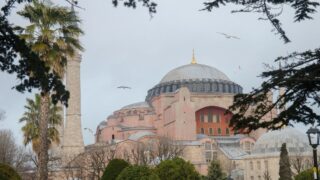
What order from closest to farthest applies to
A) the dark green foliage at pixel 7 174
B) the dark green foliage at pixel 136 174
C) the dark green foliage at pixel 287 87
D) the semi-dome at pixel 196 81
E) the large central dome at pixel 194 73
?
the dark green foliage at pixel 287 87 < the dark green foliage at pixel 7 174 < the dark green foliage at pixel 136 174 < the semi-dome at pixel 196 81 < the large central dome at pixel 194 73

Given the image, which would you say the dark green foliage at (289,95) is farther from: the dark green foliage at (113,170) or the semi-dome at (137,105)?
the semi-dome at (137,105)

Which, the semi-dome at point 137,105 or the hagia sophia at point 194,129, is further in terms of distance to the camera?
the semi-dome at point 137,105

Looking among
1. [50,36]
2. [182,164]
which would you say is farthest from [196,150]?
[50,36]

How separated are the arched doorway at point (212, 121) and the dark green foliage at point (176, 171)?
4931 cm

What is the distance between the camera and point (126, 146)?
207 feet

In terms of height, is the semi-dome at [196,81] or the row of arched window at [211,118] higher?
the semi-dome at [196,81]

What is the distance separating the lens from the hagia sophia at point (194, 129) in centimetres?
6094

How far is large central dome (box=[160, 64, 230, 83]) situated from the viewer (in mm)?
79562

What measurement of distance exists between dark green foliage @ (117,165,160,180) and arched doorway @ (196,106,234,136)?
5438 centimetres

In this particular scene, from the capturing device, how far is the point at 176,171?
24875mm

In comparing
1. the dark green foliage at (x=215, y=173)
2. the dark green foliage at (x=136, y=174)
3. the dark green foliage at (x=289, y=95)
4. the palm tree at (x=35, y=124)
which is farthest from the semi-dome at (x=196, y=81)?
the dark green foliage at (x=289, y=95)

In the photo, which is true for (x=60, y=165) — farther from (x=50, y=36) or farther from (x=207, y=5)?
(x=207, y=5)

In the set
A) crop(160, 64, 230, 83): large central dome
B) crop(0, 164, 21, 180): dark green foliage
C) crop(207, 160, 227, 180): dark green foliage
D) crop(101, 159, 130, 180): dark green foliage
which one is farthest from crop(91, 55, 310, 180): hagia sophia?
crop(0, 164, 21, 180): dark green foliage

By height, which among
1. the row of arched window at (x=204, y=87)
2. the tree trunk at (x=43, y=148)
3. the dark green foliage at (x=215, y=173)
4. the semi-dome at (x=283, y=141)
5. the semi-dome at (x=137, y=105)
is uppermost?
the row of arched window at (x=204, y=87)
